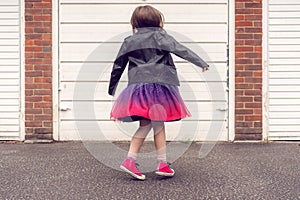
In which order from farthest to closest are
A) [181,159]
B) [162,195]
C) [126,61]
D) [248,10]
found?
[248,10]
[181,159]
[126,61]
[162,195]

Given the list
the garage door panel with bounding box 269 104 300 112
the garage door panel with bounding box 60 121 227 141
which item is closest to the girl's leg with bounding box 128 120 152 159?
the garage door panel with bounding box 60 121 227 141

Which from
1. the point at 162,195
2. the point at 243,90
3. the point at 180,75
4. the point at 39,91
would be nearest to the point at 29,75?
the point at 39,91

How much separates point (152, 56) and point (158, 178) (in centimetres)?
102

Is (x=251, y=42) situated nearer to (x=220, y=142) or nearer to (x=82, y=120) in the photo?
(x=220, y=142)

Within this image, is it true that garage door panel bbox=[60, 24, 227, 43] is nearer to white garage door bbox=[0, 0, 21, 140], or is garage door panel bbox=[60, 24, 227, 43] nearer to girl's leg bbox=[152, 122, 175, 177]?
white garage door bbox=[0, 0, 21, 140]

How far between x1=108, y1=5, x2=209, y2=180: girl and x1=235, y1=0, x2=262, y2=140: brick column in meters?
1.91

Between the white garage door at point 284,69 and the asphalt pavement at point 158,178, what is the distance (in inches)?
21.0

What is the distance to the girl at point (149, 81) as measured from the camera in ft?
12.6

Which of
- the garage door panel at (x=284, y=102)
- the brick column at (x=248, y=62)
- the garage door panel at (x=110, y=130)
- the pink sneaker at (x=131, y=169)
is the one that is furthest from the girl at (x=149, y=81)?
the garage door panel at (x=284, y=102)

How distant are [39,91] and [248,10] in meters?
2.74

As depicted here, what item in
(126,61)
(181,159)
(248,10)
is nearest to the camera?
(126,61)

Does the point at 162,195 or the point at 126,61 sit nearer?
the point at 162,195

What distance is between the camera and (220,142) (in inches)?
226

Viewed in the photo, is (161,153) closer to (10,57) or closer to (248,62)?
(248,62)
